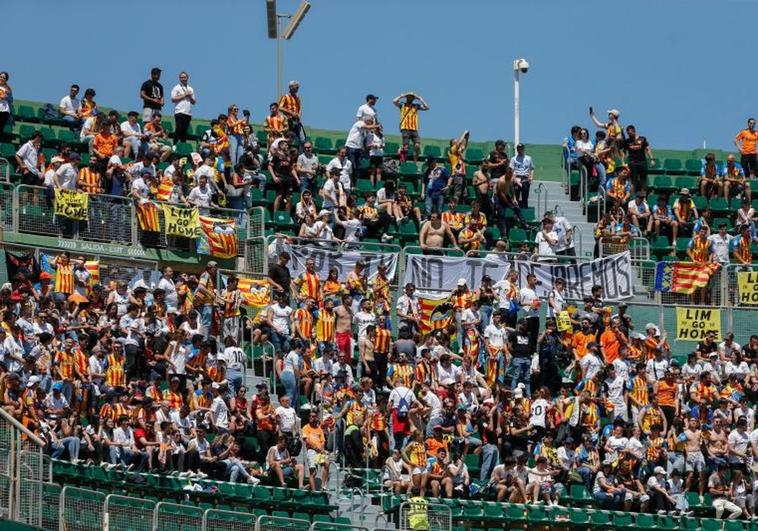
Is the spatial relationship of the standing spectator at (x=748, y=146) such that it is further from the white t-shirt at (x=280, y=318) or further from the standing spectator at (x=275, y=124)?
the white t-shirt at (x=280, y=318)

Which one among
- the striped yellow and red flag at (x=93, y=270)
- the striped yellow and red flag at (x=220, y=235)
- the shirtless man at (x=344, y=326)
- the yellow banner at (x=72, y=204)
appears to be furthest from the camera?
the striped yellow and red flag at (x=220, y=235)

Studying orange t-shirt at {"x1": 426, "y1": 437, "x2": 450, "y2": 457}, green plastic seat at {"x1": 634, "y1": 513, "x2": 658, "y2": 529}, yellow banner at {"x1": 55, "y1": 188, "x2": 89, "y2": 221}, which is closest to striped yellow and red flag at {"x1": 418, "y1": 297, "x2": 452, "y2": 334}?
orange t-shirt at {"x1": 426, "y1": 437, "x2": 450, "y2": 457}

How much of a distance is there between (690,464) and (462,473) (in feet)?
14.6

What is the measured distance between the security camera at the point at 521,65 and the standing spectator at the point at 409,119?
4.78m

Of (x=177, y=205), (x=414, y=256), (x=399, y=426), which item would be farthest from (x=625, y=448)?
(x=177, y=205)

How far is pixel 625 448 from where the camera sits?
117 feet

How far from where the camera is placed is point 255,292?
37.7 meters

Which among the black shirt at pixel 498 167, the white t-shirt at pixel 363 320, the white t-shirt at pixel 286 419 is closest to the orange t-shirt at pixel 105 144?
the white t-shirt at pixel 363 320

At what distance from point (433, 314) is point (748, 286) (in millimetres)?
6505

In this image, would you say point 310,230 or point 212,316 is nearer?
point 212,316

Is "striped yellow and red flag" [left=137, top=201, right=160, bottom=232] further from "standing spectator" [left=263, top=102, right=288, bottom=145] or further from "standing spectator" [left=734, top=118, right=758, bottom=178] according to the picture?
"standing spectator" [left=734, top=118, right=758, bottom=178]

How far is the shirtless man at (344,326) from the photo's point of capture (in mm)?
37281

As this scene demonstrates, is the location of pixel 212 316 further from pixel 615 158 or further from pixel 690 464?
pixel 615 158

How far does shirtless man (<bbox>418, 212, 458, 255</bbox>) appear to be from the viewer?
4063cm
